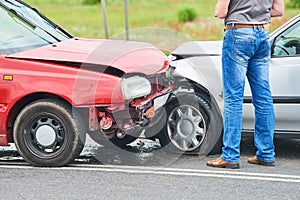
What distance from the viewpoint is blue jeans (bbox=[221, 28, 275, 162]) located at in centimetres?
652

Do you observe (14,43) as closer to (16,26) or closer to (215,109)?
(16,26)

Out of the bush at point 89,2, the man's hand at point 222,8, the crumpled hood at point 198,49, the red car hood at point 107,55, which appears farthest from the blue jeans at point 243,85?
the bush at point 89,2

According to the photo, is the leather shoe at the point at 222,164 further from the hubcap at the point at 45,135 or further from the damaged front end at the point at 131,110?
the hubcap at the point at 45,135

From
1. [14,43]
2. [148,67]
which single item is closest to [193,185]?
[148,67]

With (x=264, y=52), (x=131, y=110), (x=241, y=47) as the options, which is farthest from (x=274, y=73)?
(x=131, y=110)

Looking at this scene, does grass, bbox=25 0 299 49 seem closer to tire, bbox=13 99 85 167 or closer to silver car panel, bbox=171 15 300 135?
silver car panel, bbox=171 15 300 135

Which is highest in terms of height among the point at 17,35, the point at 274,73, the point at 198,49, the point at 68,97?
the point at 17,35

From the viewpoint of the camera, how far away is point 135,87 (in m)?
6.55

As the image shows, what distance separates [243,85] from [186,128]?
87cm

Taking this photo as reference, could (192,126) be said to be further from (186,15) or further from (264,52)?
(186,15)

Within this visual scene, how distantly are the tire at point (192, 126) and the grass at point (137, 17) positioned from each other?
10493 mm

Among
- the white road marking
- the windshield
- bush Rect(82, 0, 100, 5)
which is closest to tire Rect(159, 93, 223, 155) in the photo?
the white road marking

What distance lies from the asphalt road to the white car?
0.20 meters

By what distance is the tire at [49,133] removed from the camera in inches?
256
